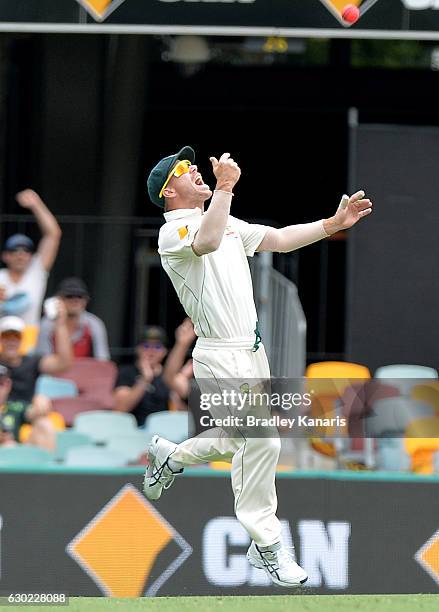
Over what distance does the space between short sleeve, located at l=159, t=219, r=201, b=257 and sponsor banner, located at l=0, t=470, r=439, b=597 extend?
269 cm

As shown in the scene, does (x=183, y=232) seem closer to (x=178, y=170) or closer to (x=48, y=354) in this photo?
(x=178, y=170)

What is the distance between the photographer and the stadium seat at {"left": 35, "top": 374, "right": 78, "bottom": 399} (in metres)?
9.47

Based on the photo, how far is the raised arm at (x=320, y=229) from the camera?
5953 mm

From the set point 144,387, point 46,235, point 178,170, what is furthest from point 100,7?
point 178,170

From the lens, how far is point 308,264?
13531 mm

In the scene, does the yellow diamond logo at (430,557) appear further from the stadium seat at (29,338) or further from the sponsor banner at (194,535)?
the stadium seat at (29,338)

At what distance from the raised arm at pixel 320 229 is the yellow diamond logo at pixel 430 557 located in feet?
9.47

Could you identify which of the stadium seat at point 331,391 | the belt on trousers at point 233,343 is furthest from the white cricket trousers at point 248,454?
the stadium seat at point 331,391

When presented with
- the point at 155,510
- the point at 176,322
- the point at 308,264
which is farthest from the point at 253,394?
the point at 308,264

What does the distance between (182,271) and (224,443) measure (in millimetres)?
798

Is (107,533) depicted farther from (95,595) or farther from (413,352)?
(413,352)

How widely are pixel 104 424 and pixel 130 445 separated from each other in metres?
0.40

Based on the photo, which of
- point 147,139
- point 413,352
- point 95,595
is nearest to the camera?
point 95,595

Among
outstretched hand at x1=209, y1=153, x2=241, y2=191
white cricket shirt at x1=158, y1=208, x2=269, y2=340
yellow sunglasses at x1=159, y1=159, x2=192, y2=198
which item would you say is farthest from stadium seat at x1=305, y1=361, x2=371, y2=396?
outstretched hand at x1=209, y1=153, x2=241, y2=191
